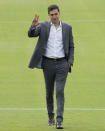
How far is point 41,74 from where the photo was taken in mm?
17703

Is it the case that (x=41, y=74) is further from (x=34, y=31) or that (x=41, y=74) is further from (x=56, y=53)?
(x=34, y=31)

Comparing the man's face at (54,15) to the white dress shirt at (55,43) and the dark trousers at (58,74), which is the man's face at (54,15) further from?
the dark trousers at (58,74)

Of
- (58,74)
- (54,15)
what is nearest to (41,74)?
(58,74)

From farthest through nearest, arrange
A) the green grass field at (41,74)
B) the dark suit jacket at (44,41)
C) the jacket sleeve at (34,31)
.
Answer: the green grass field at (41,74)
the dark suit jacket at (44,41)
the jacket sleeve at (34,31)

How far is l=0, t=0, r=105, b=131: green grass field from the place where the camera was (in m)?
12.1

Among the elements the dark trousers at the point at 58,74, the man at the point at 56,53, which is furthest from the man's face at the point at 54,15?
the dark trousers at the point at 58,74

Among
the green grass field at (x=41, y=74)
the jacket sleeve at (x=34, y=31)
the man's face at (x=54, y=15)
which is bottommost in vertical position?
the green grass field at (x=41, y=74)

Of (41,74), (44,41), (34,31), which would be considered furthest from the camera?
(41,74)

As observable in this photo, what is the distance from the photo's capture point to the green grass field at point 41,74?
39.6 ft

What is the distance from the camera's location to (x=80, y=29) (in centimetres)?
2484

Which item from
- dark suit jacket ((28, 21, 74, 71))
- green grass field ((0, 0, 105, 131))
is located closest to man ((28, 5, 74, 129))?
dark suit jacket ((28, 21, 74, 71))

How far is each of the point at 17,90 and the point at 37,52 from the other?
14.5ft

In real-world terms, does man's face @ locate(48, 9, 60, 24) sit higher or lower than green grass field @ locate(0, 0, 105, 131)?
higher

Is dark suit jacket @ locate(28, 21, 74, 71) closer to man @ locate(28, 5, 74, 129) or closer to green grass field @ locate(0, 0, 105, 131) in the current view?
man @ locate(28, 5, 74, 129)
